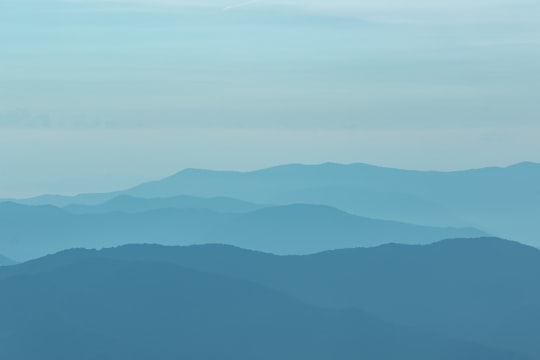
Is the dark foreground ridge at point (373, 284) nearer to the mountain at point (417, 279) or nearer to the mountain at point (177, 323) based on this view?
the mountain at point (417, 279)

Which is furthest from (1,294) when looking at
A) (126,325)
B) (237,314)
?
(237,314)

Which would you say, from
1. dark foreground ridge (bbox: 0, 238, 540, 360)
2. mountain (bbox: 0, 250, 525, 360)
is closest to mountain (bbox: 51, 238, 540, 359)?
dark foreground ridge (bbox: 0, 238, 540, 360)

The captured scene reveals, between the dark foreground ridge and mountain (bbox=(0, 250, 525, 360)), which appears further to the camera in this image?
the dark foreground ridge

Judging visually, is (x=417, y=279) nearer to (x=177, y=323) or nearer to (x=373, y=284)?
(x=373, y=284)

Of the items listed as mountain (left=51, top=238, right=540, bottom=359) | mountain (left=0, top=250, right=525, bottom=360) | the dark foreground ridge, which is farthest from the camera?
mountain (left=51, top=238, right=540, bottom=359)

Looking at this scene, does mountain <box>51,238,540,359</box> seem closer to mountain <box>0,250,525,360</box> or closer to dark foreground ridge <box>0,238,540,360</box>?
dark foreground ridge <box>0,238,540,360</box>

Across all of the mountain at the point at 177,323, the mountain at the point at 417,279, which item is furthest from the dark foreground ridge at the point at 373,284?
the mountain at the point at 177,323

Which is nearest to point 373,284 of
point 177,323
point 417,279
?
point 417,279
